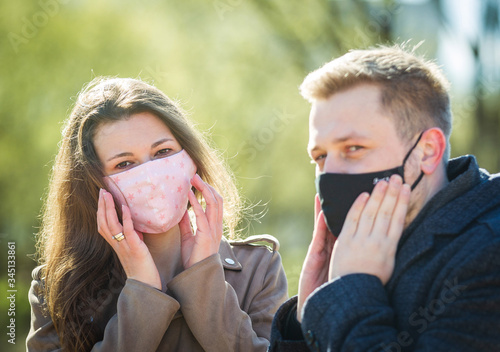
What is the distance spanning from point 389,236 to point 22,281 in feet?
32.0

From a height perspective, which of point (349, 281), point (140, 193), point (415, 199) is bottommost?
point (349, 281)

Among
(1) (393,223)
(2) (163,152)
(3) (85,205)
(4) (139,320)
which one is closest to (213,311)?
(4) (139,320)

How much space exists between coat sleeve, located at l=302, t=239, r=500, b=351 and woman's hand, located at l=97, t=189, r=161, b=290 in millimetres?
1456

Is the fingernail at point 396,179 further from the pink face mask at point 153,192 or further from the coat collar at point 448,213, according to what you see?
the pink face mask at point 153,192

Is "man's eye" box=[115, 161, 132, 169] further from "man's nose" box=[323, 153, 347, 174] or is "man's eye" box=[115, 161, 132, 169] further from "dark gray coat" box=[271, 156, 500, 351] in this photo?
"dark gray coat" box=[271, 156, 500, 351]

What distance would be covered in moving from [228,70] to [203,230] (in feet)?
36.8

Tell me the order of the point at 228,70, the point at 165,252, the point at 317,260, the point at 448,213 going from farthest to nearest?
the point at 228,70 < the point at 165,252 < the point at 317,260 < the point at 448,213

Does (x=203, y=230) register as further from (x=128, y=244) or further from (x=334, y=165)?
(x=334, y=165)

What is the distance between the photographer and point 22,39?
12664mm

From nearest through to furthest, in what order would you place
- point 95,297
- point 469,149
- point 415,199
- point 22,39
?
point 415,199 < point 95,297 < point 22,39 < point 469,149

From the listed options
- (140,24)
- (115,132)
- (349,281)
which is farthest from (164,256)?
(140,24)

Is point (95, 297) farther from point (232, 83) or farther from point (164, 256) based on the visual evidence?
point (232, 83)

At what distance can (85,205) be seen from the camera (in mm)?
4227

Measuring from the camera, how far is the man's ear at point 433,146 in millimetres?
2840
